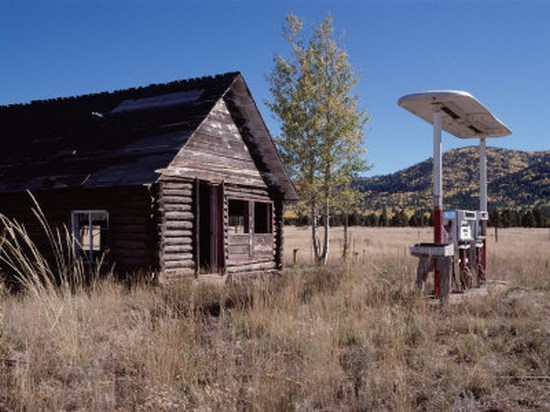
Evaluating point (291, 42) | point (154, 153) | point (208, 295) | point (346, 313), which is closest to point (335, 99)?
point (291, 42)

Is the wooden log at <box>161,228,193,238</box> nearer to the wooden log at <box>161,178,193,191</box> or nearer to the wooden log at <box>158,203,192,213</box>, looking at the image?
the wooden log at <box>158,203,192,213</box>

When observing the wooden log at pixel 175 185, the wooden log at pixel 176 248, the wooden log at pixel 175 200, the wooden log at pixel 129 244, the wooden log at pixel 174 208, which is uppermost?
the wooden log at pixel 175 185

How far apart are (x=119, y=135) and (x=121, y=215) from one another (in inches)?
101

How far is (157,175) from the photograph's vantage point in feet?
37.7

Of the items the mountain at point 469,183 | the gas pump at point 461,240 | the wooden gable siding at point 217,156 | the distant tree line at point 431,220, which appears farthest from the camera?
the mountain at point 469,183

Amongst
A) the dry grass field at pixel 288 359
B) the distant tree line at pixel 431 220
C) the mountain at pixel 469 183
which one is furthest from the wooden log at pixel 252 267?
the mountain at pixel 469 183

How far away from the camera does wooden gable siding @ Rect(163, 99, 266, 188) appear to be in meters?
13.1

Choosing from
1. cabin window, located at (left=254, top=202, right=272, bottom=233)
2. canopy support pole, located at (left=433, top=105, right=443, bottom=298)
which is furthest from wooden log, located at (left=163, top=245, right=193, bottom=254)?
canopy support pole, located at (left=433, top=105, right=443, bottom=298)

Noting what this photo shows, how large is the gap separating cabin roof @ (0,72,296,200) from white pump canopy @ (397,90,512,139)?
17.8ft

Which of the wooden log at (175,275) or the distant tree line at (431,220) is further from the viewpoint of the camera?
the distant tree line at (431,220)

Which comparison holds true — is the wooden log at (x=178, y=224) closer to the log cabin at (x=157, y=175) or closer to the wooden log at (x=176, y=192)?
the log cabin at (x=157, y=175)

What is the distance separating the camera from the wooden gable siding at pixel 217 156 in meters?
13.1

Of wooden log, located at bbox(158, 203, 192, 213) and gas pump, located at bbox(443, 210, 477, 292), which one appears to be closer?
gas pump, located at bbox(443, 210, 477, 292)

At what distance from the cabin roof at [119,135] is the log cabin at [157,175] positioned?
38 millimetres
